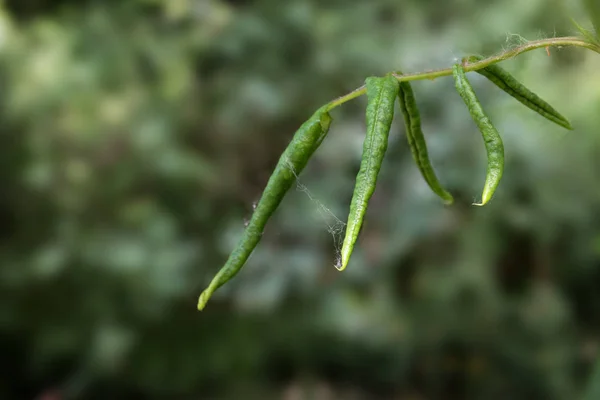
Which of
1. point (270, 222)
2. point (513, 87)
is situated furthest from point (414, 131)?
point (270, 222)

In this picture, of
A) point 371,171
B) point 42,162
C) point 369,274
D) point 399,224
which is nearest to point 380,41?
point 399,224

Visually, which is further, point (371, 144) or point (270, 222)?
point (270, 222)

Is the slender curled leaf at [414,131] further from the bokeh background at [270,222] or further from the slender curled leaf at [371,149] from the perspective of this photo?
the bokeh background at [270,222]

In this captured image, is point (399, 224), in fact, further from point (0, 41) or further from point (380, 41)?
A: point (0, 41)

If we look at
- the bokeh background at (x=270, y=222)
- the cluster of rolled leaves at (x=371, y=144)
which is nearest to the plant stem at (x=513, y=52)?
the cluster of rolled leaves at (x=371, y=144)

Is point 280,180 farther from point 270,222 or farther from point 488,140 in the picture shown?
point 270,222

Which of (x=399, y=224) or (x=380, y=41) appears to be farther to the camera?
(x=380, y=41)

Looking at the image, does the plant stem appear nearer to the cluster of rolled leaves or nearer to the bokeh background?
Answer: the cluster of rolled leaves
